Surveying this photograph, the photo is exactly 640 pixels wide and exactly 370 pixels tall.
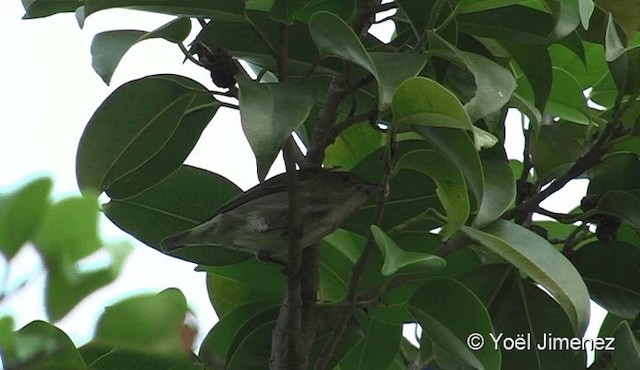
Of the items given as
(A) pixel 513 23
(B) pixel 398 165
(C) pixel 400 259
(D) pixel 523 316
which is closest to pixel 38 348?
(C) pixel 400 259

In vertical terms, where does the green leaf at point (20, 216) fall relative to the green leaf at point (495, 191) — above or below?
above

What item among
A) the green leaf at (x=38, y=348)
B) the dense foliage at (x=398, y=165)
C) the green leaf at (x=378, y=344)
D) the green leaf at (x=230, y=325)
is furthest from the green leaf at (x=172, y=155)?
the green leaf at (x=38, y=348)

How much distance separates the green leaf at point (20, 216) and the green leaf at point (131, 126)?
63 cm

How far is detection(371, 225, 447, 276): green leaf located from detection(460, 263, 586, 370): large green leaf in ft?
1.03

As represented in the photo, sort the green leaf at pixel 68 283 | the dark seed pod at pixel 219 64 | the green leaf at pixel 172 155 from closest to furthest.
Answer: the green leaf at pixel 68 283 < the dark seed pod at pixel 219 64 < the green leaf at pixel 172 155

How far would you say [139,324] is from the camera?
0.74 feet

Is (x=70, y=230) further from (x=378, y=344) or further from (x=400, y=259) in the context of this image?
(x=378, y=344)

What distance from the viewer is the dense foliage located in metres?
0.80

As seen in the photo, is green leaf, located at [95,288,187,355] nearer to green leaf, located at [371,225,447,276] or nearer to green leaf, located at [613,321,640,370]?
green leaf, located at [371,225,447,276]

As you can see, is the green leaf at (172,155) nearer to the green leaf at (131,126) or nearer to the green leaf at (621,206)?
the green leaf at (131,126)

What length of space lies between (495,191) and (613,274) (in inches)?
12.4

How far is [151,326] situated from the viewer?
0.76ft

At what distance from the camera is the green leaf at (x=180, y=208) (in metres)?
1.01

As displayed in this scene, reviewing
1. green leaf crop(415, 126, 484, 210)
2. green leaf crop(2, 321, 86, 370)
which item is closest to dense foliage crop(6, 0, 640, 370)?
green leaf crop(415, 126, 484, 210)
